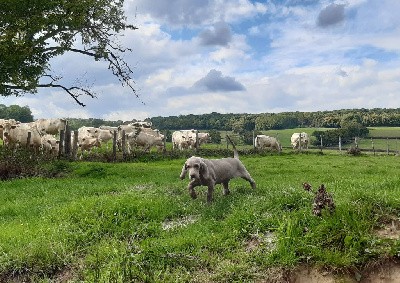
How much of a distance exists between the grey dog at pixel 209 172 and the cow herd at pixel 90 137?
69.5 feet

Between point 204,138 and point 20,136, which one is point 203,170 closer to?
point 20,136

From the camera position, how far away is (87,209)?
38.5 feet

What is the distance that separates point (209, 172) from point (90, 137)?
28104 mm

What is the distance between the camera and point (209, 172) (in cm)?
1324

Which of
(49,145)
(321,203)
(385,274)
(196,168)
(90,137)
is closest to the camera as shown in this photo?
(385,274)

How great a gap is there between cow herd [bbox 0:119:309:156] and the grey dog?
21185 millimetres

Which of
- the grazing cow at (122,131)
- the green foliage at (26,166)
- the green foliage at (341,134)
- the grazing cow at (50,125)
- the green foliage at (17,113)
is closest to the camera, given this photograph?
the green foliage at (26,166)

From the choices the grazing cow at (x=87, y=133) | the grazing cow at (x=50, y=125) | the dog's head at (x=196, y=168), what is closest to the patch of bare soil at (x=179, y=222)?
the dog's head at (x=196, y=168)

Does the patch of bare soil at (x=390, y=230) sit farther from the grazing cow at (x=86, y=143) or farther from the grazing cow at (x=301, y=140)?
the grazing cow at (x=301, y=140)

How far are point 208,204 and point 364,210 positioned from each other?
4.66 m

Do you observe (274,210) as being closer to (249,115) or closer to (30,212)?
(30,212)

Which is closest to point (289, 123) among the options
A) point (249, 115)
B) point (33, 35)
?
point (249, 115)

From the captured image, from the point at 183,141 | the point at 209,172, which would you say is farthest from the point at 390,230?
the point at 183,141

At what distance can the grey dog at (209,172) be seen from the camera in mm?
12719
